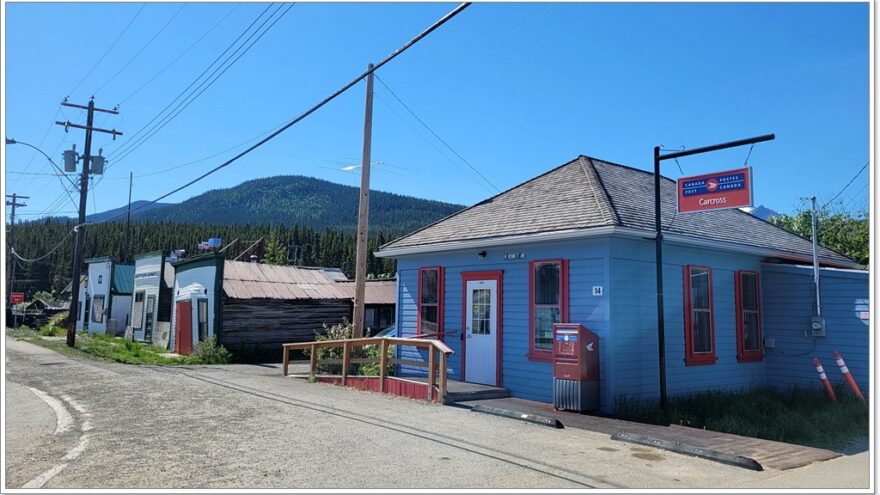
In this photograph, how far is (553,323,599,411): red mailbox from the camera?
10477mm

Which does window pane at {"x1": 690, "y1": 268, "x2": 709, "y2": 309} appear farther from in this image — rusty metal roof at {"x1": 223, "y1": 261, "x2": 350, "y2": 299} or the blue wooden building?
rusty metal roof at {"x1": 223, "y1": 261, "x2": 350, "y2": 299}

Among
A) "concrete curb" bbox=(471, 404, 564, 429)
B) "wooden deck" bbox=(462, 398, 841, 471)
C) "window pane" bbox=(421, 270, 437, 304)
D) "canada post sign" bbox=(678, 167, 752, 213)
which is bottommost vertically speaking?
"wooden deck" bbox=(462, 398, 841, 471)

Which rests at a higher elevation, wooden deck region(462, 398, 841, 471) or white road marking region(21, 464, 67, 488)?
wooden deck region(462, 398, 841, 471)

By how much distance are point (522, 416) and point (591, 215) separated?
12.8 feet

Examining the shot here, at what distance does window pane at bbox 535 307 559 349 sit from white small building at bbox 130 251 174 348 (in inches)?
836

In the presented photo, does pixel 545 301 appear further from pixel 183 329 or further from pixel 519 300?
pixel 183 329

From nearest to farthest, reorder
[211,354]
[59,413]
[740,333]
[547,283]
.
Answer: [59,413] → [547,283] → [740,333] → [211,354]

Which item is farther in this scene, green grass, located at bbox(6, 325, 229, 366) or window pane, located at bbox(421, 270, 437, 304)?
green grass, located at bbox(6, 325, 229, 366)

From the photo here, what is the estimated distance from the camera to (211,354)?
22266 millimetres

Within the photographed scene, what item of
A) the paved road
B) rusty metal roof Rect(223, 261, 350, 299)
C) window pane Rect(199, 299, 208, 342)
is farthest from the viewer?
rusty metal roof Rect(223, 261, 350, 299)

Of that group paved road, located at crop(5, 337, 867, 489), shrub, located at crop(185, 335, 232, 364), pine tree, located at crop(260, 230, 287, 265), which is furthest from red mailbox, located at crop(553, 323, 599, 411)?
pine tree, located at crop(260, 230, 287, 265)

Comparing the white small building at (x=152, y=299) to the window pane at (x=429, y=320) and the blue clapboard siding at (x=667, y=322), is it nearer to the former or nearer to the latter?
the window pane at (x=429, y=320)

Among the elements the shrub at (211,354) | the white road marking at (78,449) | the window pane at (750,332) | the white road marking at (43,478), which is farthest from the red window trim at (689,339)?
the shrub at (211,354)

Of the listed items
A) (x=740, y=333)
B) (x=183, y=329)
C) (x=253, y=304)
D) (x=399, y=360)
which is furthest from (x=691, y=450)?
(x=183, y=329)
